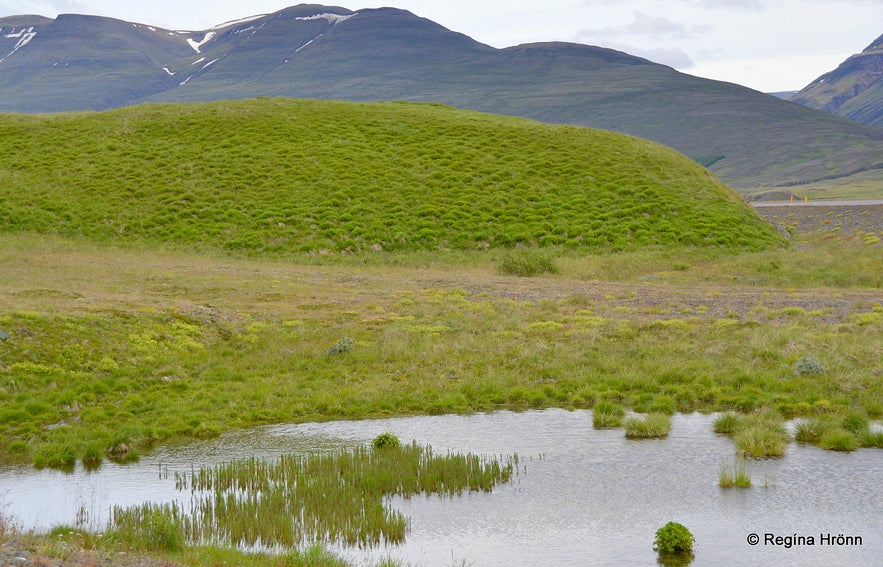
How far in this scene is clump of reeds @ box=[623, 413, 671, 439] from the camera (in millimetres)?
20953

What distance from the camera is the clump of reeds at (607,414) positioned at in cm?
2212

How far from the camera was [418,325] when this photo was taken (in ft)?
112

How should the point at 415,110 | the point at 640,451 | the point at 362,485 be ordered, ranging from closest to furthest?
the point at 362,485, the point at 640,451, the point at 415,110

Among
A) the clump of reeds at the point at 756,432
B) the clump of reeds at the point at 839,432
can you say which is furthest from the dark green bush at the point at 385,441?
the clump of reeds at the point at 839,432

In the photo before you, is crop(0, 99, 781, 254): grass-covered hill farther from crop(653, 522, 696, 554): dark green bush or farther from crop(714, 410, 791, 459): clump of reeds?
crop(653, 522, 696, 554): dark green bush

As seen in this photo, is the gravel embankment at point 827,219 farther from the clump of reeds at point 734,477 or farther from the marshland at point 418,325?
the clump of reeds at point 734,477

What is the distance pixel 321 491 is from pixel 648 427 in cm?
897

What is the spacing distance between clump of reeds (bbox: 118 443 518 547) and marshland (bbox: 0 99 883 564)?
0.74 ft

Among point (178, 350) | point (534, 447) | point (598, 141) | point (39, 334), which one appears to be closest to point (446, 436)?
point (534, 447)

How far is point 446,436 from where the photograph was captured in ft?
70.9

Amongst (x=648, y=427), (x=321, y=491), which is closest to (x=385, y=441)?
(x=321, y=491)

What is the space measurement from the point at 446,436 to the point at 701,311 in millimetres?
18587

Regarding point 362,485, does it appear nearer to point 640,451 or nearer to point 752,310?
point 640,451

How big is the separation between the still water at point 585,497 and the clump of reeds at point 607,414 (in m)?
0.34
